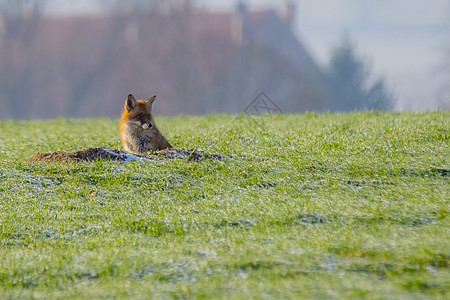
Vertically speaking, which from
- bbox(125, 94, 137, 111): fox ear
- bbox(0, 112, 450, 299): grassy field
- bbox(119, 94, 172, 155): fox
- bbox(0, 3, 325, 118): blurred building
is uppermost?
bbox(0, 3, 325, 118): blurred building

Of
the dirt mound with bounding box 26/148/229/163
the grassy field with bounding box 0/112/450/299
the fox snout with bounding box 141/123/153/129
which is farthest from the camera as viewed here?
the dirt mound with bounding box 26/148/229/163

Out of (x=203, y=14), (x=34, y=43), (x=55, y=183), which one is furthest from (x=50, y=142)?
(x=203, y=14)

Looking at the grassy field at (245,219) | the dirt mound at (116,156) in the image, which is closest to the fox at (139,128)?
the dirt mound at (116,156)

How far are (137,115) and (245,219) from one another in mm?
3393

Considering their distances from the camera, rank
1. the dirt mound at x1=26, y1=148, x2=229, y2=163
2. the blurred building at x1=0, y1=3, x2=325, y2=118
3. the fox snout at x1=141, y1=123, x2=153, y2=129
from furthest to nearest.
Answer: the blurred building at x1=0, y1=3, x2=325, y2=118 < the dirt mound at x1=26, y1=148, x2=229, y2=163 < the fox snout at x1=141, y1=123, x2=153, y2=129

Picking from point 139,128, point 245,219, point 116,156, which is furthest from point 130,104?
point 245,219

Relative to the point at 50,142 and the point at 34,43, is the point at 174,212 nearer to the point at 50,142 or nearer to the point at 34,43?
the point at 50,142

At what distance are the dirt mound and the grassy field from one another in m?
0.32

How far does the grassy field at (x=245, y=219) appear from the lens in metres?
5.52

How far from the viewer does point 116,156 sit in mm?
10414

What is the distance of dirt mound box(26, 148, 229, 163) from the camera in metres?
10.1

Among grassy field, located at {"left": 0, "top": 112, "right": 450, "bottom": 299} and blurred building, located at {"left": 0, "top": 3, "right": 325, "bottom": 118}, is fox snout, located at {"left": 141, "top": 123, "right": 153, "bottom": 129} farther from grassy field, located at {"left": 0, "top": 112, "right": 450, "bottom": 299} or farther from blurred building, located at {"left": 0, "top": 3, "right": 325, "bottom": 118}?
blurred building, located at {"left": 0, "top": 3, "right": 325, "bottom": 118}

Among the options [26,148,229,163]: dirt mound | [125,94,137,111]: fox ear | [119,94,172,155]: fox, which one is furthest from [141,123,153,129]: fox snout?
[26,148,229,163]: dirt mound

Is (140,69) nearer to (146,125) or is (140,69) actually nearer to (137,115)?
(137,115)
